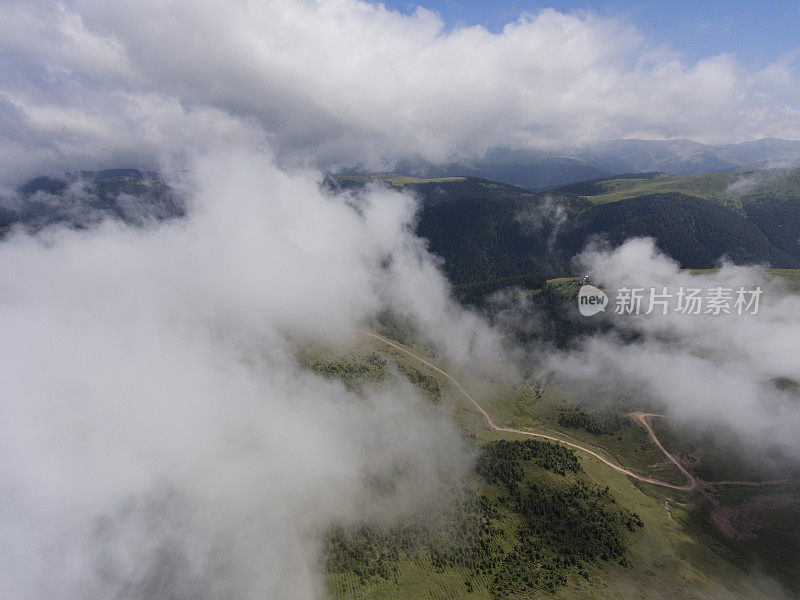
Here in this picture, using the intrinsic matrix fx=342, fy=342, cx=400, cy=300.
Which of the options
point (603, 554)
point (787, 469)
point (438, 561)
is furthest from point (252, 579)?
point (787, 469)

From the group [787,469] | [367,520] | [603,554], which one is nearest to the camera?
[603,554]

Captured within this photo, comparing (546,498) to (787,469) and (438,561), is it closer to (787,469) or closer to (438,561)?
(438,561)

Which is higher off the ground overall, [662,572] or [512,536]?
[662,572]

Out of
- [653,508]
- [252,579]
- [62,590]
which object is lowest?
[62,590]

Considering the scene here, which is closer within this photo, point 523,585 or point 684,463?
point 523,585

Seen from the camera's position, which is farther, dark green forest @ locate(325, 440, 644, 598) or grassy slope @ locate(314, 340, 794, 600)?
dark green forest @ locate(325, 440, 644, 598)

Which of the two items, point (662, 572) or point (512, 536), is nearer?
point (662, 572)

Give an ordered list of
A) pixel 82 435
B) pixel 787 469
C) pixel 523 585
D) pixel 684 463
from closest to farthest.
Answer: pixel 523 585, pixel 787 469, pixel 684 463, pixel 82 435

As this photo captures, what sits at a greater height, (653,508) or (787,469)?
(787,469)

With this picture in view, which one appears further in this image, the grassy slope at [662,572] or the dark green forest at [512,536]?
the dark green forest at [512,536]

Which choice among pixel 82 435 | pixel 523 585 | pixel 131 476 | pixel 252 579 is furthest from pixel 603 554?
pixel 82 435
